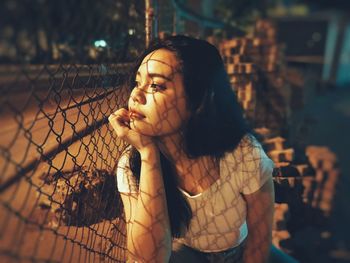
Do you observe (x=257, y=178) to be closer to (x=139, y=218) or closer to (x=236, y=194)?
(x=236, y=194)

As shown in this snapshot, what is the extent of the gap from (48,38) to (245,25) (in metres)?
7.76

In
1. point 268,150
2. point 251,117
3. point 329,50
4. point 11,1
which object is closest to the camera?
point 11,1

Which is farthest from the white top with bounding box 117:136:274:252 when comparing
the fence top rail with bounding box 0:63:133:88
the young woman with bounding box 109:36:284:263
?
the fence top rail with bounding box 0:63:133:88

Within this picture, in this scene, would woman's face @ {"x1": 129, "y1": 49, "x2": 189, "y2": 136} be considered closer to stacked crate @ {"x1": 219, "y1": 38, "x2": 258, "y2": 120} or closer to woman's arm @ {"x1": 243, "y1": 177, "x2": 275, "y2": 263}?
woman's arm @ {"x1": 243, "y1": 177, "x2": 275, "y2": 263}

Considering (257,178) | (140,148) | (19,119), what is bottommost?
(257,178)

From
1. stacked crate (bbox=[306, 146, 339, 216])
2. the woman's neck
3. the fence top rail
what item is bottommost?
stacked crate (bbox=[306, 146, 339, 216])

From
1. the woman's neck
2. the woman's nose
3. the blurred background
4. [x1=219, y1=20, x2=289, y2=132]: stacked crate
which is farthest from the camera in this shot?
[x1=219, y1=20, x2=289, y2=132]: stacked crate

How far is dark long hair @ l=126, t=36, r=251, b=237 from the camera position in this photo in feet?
4.51

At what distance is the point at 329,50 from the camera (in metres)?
12.7

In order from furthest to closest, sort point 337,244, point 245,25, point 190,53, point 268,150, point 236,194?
point 245,25, point 337,244, point 268,150, point 236,194, point 190,53

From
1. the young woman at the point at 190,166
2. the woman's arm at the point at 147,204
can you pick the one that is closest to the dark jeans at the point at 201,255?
the young woman at the point at 190,166

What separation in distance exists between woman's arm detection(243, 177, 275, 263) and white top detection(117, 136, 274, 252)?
0.04 metres

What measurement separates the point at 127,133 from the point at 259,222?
2.61ft

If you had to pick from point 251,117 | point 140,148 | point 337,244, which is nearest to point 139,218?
Answer: point 140,148
